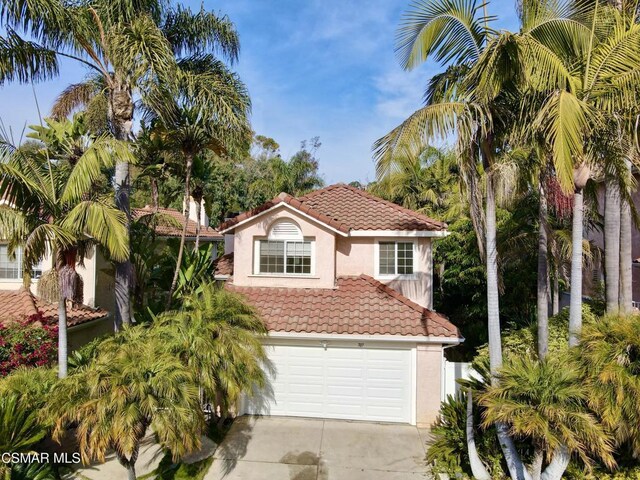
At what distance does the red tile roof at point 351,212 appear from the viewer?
1222 cm

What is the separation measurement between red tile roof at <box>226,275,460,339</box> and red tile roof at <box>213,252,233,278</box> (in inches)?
37.6

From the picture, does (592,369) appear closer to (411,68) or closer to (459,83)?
(459,83)

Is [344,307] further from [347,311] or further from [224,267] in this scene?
[224,267]

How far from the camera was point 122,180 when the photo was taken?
416 inches

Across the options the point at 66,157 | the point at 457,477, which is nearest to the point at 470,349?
the point at 457,477

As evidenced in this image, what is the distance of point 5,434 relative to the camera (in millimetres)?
6844

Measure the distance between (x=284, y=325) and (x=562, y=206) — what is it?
9050mm

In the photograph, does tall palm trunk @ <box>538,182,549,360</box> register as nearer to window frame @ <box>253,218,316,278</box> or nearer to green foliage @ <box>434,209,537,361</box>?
green foliage @ <box>434,209,537,361</box>

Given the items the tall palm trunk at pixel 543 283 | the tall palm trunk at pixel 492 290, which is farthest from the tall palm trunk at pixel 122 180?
the tall palm trunk at pixel 543 283

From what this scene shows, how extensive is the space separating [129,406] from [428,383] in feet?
24.5

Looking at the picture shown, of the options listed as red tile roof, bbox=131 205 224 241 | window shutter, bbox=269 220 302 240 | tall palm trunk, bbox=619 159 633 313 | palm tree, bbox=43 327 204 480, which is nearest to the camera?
palm tree, bbox=43 327 204 480

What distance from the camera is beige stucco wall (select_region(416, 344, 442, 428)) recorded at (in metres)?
10.0

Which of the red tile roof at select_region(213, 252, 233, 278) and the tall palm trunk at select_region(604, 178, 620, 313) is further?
the red tile roof at select_region(213, 252, 233, 278)

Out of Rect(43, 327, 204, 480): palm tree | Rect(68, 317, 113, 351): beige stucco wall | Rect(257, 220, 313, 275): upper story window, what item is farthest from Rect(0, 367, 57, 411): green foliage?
Rect(257, 220, 313, 275): upper story window
